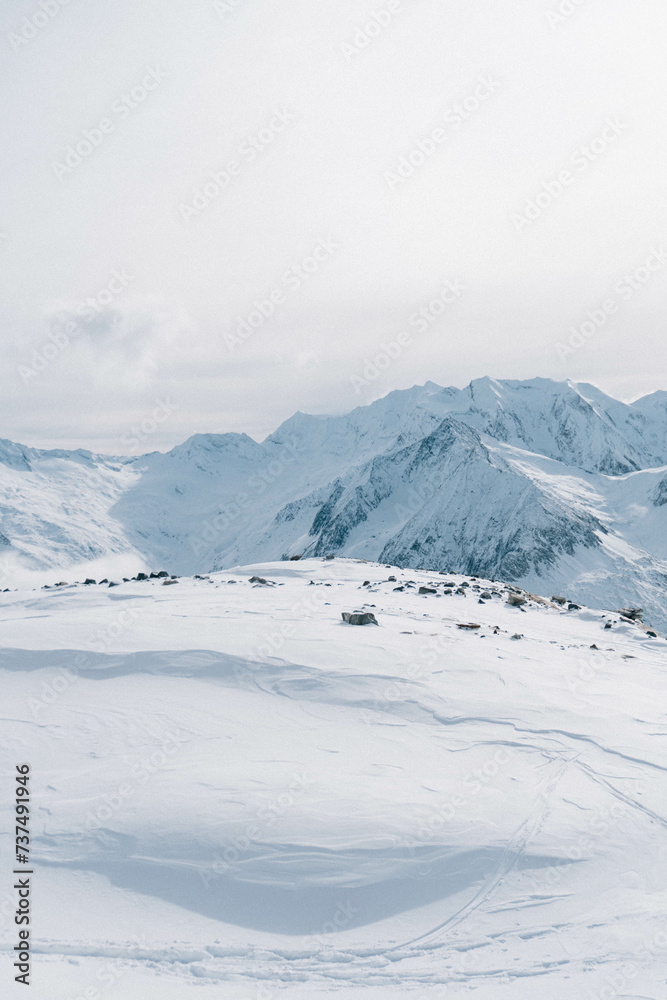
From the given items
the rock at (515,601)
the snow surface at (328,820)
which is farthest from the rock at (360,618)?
the rock at (515,601)

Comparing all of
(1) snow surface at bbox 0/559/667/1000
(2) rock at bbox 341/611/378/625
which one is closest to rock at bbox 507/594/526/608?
(2) rock at bbox 341/611/378/625

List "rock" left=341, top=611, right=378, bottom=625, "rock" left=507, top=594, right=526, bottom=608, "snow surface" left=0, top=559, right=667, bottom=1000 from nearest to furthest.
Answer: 1. "snow surface" left=0, top=559, right=667, bottom=1000
2. "rock" left=341, top=611, right=378, bottom=625
3. "rock" left=507, top=594, right=526, bottom=608

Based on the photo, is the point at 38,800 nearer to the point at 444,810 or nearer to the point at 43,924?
the point at 43,924

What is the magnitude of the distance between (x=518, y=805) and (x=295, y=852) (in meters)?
2.84

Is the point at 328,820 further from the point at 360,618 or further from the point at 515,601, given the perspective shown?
the point at 515,601

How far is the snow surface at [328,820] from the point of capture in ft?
18.0

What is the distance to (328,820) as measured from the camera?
697 centimetres

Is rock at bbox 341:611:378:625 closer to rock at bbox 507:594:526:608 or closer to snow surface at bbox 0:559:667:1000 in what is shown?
snow surface at bbox 0:559:667:1000

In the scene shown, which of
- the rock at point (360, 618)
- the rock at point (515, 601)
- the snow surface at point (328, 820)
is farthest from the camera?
the rock at point (515, 601)

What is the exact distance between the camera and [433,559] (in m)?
116

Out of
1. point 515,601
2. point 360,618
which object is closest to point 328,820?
point 360,618

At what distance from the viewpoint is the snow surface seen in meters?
5.47

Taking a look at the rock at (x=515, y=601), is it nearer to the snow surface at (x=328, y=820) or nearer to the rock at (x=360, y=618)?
the rock at (x=360, y=618)

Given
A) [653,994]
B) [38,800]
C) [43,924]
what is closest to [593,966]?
[653,994]
